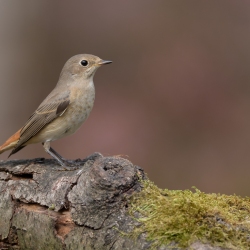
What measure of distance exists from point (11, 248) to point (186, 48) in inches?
342

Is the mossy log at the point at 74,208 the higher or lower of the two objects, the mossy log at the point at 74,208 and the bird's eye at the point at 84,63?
the lower

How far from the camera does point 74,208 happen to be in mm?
4273

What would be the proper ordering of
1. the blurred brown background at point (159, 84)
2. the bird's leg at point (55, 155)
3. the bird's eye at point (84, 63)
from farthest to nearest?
the blurred brown background at point (159, 84), the bird's eye at point (84, 63), the bird's leg at point (55, 155)

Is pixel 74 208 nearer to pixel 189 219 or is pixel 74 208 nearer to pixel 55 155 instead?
pixel 189 219

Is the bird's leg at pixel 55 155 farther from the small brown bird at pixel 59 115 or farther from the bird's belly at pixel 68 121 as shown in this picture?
the bird's belly at pixel 68 121

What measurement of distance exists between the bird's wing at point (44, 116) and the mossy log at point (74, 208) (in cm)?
130

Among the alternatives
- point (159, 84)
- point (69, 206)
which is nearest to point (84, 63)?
point (69, 206)

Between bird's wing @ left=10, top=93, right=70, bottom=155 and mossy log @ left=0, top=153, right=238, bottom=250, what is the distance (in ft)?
4.28

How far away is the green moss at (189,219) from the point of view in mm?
3660

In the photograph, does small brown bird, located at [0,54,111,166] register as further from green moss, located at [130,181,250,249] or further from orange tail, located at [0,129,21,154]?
green moss, located at [130,181,250,249]

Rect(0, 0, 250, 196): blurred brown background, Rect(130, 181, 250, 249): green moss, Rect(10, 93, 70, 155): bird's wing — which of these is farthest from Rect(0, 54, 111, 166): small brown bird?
Rect(0, 0, 250, 196): blurred brown background

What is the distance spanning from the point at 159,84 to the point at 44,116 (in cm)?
648

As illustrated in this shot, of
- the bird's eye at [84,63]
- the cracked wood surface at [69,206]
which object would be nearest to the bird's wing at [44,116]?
the bird's eye at [84,63]

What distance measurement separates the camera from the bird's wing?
6.44 metres
